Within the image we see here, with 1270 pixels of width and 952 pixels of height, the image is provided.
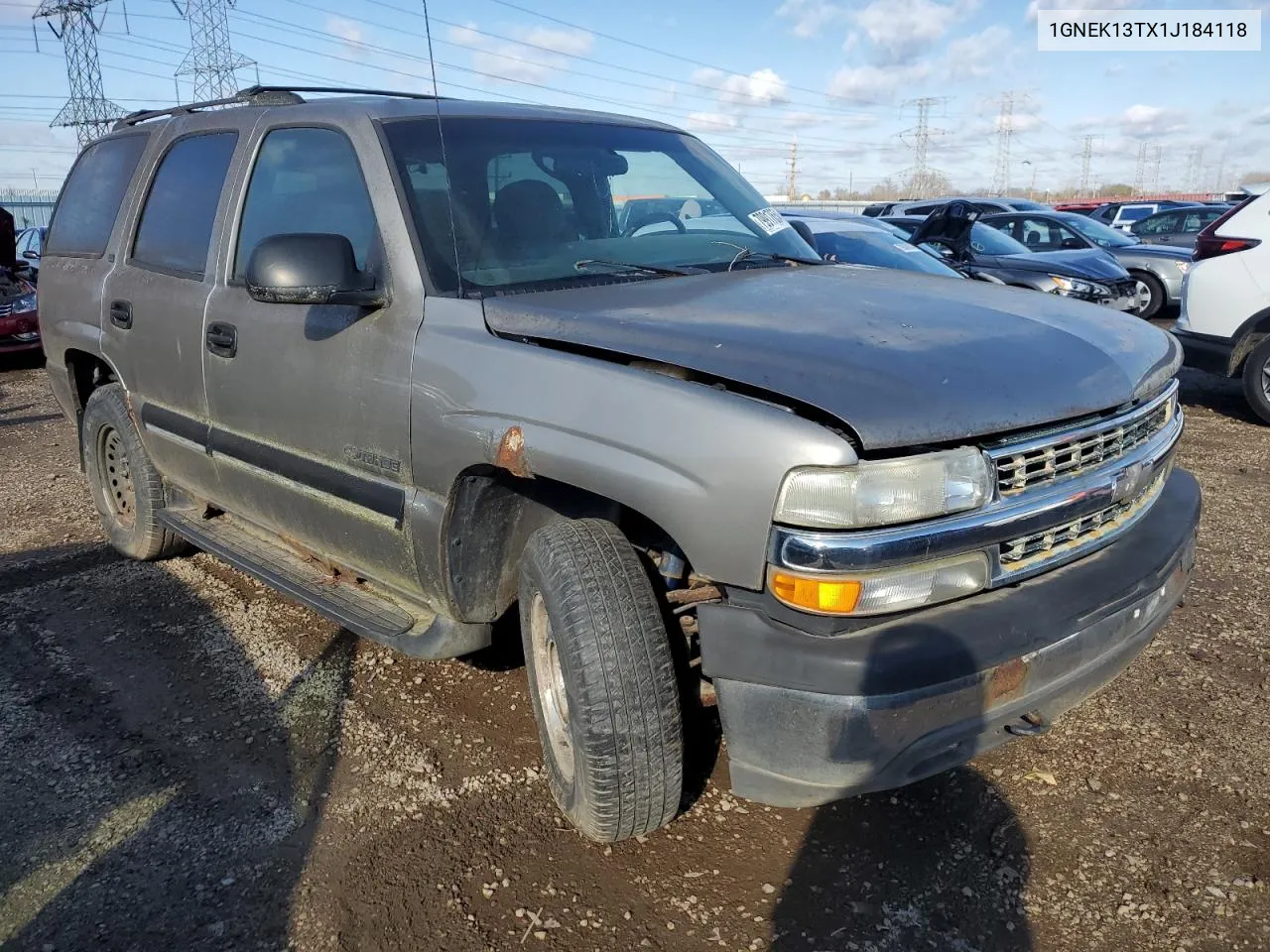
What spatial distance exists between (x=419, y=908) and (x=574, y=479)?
3.68ft

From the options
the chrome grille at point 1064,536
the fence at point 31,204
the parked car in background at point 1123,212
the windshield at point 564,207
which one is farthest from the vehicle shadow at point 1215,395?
the fence at point 31,204

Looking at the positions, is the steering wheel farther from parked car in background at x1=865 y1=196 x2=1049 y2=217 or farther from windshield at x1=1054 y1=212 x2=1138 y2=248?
parked car in background at x1=865 y1=196 x2=1049 y2=217

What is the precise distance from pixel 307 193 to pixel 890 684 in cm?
249

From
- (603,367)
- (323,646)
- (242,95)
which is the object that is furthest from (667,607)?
(242,95)

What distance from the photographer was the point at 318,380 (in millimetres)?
3115

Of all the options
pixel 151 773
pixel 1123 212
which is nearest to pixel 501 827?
pixel 151 773

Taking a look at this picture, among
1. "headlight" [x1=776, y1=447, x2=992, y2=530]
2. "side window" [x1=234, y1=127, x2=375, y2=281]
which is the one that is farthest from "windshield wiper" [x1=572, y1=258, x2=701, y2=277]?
"headlight" [x1=776, y1=447, x2=992, y2=530]

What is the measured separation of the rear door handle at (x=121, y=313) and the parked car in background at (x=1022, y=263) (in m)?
7.60

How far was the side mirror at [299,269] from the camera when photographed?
8.85ft

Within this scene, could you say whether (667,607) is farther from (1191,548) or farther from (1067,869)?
(1191,548)

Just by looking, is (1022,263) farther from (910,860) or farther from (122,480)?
Answer: (910,860)

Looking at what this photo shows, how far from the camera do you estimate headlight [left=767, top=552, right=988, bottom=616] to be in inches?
80.5

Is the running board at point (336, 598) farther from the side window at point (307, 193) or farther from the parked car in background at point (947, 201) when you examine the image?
the parked car in background at point (947, 201)

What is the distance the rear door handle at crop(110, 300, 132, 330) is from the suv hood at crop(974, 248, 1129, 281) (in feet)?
29.3
